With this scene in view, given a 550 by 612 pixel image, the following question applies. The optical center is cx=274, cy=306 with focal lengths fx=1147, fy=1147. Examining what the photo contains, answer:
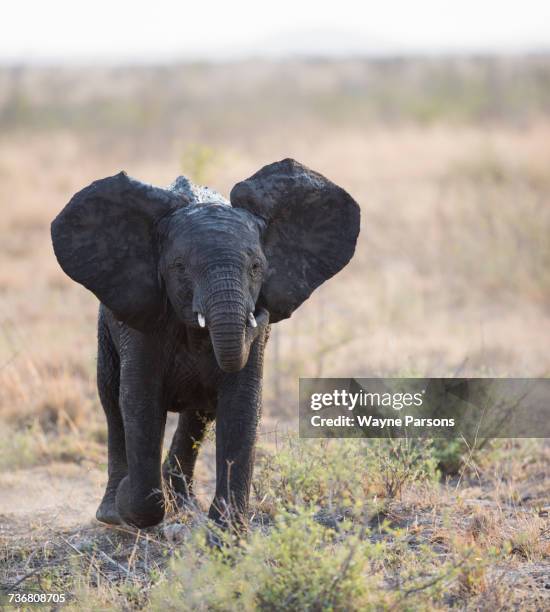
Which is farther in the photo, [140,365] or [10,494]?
[10,494]

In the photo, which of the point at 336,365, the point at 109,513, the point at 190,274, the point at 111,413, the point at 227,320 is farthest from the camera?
the point at 336,365

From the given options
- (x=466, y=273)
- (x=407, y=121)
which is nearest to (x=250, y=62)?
(x=407, y=121)

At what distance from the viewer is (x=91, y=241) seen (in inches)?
217

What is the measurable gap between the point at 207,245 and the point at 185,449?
174 cm

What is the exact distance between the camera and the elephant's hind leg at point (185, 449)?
6.34m

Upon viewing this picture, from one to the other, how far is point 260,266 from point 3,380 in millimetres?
4776

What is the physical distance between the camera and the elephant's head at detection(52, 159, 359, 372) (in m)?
5.05

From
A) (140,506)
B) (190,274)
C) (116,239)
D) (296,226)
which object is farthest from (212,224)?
(140,506)

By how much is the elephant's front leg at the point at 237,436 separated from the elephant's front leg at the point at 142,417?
36cm

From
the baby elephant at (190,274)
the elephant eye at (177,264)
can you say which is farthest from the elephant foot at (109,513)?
the elephant eye at (177,264)

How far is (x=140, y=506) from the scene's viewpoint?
18.8 ft

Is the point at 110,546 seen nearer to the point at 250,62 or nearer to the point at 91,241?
the point at 91,241

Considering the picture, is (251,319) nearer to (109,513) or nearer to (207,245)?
(207,245)

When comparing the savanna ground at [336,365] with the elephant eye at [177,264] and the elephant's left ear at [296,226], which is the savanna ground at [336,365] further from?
the elephant eye at [177,264]
